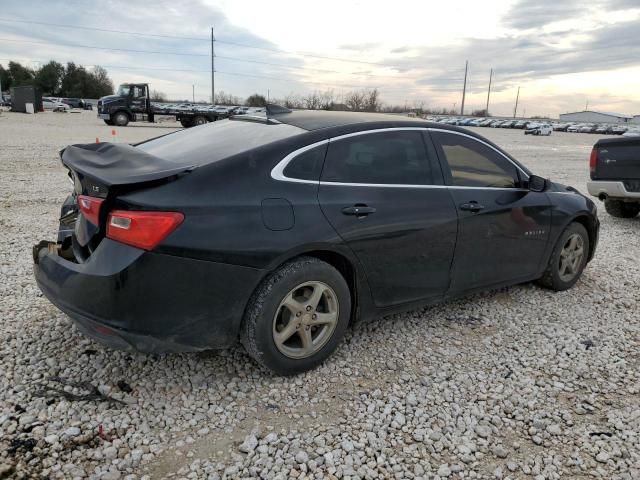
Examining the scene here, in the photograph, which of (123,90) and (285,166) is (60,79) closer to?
(123,90)

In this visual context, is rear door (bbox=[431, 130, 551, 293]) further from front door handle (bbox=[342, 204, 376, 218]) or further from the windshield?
the windshield

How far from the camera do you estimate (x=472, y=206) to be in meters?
3.74

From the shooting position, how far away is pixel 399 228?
331 centimetres

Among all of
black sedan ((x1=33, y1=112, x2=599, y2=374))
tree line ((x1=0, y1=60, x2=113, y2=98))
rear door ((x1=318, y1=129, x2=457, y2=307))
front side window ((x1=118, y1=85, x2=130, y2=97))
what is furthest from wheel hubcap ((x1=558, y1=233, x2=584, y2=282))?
tree line ((x1=0, y1=60, x2=113, y2=98))

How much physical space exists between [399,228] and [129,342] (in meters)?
1.77

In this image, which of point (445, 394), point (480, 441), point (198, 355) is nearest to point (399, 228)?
point (445, 394)

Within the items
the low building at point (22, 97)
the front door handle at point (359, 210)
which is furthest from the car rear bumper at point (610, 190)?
the low building at point (22, 97)

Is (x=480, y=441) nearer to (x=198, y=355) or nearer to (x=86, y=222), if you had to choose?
(x=198, y=355)

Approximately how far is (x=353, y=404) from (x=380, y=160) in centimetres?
158

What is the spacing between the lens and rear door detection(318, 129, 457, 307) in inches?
123

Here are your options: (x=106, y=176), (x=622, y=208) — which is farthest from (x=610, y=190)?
(x=106, y=176)

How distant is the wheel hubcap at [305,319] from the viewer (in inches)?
117

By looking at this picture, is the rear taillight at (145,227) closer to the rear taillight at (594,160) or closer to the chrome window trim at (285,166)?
the chrome window trim at (285,166)

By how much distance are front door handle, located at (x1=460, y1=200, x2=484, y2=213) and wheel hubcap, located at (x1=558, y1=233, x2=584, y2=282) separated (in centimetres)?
140
